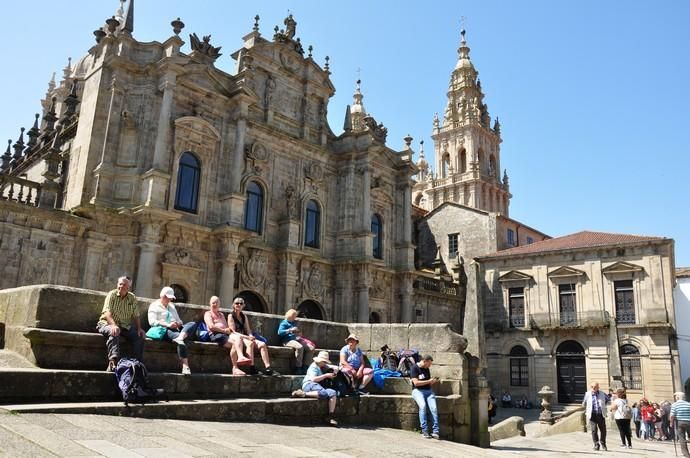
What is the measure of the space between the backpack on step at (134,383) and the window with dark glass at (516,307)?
2914 cm

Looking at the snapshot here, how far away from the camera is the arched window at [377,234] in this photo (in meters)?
27.9

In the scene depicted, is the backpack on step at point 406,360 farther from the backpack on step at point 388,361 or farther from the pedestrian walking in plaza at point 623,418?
the pedestrian walking in plaza at point 623,418

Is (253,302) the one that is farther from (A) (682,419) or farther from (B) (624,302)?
(B) (624,302)

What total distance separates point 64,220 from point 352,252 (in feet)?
40.7

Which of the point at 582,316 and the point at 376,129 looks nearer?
the point at 376,129

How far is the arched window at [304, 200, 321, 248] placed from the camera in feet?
82.4

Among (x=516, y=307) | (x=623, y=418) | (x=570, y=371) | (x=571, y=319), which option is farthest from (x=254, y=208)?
(x=570, y=371)

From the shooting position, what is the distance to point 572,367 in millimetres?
30422

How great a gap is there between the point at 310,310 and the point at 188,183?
783 cm

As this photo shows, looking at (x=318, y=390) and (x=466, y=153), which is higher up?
(x=466, y=153)

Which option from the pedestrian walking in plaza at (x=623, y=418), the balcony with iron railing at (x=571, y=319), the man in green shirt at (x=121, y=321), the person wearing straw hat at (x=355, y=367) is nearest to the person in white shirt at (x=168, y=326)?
the man in green shirt at (x=121, y=321)

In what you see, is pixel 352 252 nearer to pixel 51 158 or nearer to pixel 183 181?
pixel 183 181

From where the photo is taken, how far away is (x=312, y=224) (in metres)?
25.5

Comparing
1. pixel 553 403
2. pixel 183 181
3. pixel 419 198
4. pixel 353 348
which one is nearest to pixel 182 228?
pixel 183 181
